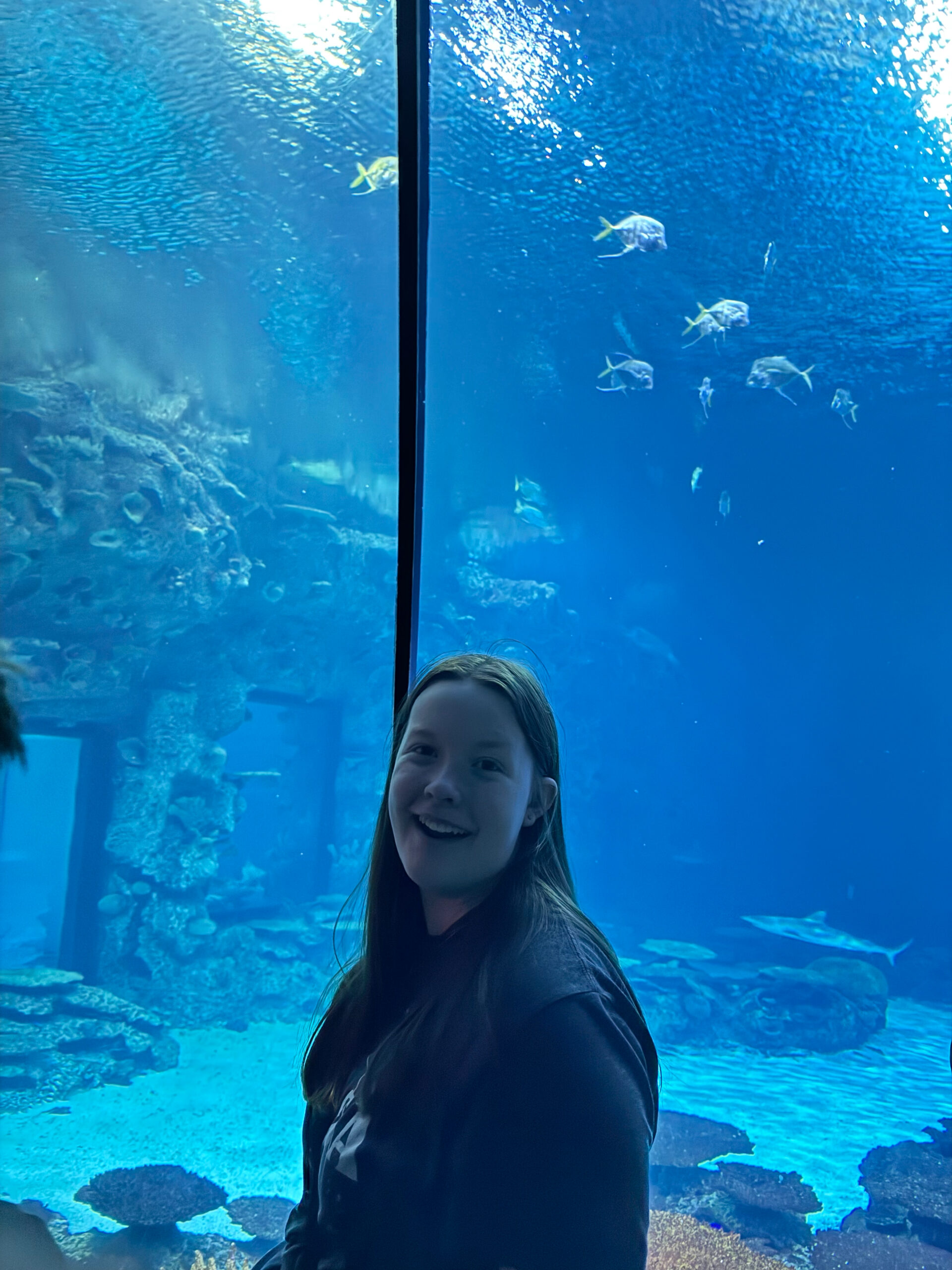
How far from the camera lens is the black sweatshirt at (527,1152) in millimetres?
A: 868

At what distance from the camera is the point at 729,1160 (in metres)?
7.63

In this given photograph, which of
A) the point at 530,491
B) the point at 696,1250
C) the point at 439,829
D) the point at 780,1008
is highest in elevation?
the point at 530,491

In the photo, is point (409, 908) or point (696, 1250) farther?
point (696, 1250)

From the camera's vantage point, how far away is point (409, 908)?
1.32 meters

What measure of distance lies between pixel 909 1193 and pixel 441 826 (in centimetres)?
843

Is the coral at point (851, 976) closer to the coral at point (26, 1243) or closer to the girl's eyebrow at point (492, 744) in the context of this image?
the girl's eyebrow at point (492, 744)

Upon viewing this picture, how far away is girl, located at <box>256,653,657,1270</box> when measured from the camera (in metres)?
0.88

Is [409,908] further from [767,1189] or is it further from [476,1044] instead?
[767,1189]

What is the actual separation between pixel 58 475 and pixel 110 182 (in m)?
4.08

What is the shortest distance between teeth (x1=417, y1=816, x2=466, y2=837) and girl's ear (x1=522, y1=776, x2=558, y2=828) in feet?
0.37

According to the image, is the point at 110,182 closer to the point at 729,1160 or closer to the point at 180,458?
the point at 180,458

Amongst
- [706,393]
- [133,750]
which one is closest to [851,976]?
[706,393]

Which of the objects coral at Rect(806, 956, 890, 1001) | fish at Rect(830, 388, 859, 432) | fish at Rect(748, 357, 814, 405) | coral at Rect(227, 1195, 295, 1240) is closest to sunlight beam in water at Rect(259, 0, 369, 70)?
fish at Rect(748, 357, 814, 405)

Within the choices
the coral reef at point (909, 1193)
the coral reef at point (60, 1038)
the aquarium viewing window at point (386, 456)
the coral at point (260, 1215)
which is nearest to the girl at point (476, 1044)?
the aquarium viewing window at point (386, 456)
